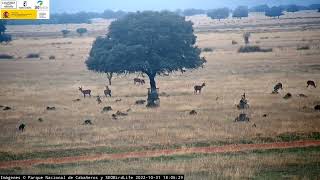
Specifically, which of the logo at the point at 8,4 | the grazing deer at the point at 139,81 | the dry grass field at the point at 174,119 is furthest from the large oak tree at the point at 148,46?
the logo at the point at 8,4

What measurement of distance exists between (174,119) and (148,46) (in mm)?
11351

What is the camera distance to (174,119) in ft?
121

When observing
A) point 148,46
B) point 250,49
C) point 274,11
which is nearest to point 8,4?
point 148,46

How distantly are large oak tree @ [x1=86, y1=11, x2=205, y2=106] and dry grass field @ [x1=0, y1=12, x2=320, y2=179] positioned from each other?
111 inches

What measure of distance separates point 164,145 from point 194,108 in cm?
1262

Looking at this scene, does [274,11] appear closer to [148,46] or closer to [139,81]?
[139,81]

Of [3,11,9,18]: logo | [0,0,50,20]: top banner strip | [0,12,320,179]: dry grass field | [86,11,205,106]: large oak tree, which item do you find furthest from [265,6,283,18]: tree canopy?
[3,11,9,18]: logo

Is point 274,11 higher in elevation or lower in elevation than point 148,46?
higher

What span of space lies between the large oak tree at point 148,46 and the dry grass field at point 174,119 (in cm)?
282

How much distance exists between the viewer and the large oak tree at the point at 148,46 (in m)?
46.0

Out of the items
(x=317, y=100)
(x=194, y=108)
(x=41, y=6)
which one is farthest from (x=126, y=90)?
(x=41, y=6)

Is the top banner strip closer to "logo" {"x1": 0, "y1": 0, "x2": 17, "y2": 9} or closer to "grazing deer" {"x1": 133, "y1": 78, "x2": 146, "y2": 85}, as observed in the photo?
"logo" {"x1": 0, "y1": 0, "x2": 17, "y2": 9}

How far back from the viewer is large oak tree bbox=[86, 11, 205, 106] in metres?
46.0

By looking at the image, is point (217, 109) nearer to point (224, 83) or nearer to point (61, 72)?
point (224, 83)
